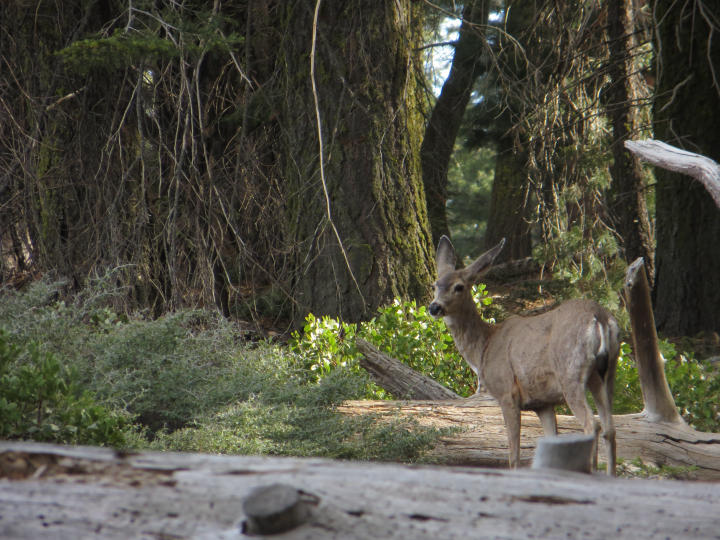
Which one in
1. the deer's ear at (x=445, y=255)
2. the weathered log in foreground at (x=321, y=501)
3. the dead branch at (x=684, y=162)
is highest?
the dead branch at (x=684, y=162)

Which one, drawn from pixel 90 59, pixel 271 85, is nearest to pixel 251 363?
pixel 90 59

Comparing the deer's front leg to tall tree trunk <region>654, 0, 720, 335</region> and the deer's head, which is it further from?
tall tree trunk <region>654, 0, 720, 335</region>

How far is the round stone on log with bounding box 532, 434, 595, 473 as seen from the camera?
2.36 m

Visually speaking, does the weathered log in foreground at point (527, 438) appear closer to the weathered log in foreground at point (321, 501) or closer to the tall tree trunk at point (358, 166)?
the tall tree trunk at point (358, 166)

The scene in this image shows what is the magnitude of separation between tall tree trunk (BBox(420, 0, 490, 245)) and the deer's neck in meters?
7.44

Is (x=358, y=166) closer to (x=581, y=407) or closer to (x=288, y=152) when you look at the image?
(x=288, y=152)

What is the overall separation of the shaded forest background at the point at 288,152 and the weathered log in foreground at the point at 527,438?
2304 millimetres

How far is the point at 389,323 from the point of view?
783 centimetres

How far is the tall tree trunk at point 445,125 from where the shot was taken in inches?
517

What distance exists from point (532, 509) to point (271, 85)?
341 inches

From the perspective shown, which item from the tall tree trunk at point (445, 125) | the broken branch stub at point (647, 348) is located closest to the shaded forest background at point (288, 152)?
the tall tree trunk at point (445, 125)

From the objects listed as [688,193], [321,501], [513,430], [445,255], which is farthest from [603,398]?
[688,193]

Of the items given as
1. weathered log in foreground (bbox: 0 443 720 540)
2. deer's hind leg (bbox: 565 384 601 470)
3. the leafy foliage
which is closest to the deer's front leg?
deer's hind leg (bbox: 565 384 601 470)

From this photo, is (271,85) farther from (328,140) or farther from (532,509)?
(532,509)
